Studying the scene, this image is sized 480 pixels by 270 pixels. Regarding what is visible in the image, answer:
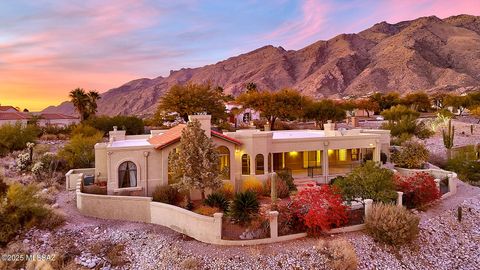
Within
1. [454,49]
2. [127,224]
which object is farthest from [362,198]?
[454,49]

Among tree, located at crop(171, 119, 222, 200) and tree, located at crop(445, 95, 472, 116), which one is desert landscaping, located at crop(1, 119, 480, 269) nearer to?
tree, located at crop(171, 119, 222, 200)

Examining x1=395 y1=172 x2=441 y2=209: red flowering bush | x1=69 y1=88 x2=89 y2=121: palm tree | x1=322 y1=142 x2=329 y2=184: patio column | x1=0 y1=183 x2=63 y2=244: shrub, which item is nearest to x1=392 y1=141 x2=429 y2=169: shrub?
x1=322 y1=142 x2=329 y2=184: patio column

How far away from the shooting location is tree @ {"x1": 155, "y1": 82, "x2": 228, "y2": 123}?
141 ft

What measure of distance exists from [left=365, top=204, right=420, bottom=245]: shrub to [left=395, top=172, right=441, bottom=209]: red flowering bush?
4077 mm

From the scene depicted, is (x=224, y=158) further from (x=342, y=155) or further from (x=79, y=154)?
(x=79, y=154)

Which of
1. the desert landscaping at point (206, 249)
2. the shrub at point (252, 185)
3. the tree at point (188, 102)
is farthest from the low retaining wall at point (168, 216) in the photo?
the tree at point (188, 102)

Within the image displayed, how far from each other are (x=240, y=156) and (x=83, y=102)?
121ft

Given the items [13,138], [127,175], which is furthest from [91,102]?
[127,175]

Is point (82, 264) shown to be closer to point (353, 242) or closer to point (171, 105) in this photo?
point (353, 242)

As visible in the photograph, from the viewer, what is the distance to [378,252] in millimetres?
17297

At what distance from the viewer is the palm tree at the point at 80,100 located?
2073 inches

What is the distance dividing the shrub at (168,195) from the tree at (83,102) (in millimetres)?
36272

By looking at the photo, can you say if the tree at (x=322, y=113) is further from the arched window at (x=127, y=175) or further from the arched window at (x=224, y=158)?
the arched window at (x=127, y=175)

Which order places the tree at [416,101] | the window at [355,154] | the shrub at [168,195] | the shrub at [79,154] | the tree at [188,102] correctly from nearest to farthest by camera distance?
1. the shrub at [168,195]
2. the shrub at [79,154]
3. the window at [355,154]
4. the tree at [188,102]
5. the tree at [416,101]
